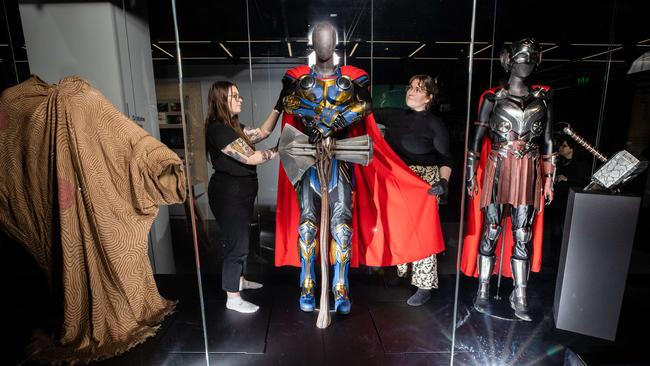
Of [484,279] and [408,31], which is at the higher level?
[408,31]

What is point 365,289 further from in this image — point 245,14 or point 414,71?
point 245,14

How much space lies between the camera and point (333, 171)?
67.6 inches

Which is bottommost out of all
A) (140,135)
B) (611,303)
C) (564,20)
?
(611,303)

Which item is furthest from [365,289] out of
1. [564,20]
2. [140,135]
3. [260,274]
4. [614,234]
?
[564,20]

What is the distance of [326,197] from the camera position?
1.67 meters

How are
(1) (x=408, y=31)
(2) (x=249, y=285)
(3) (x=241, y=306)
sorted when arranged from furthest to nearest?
(2) (x=249, y=285) < (1) (x=408, y=31) < (3) (x=241, y=306)

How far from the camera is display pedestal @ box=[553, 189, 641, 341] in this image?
1.62 m

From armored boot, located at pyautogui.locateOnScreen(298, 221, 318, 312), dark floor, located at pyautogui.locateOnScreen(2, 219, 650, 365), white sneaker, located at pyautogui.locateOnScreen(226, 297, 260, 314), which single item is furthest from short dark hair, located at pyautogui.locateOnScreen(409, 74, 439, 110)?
white sneaker, located at pyautogui.locateOnScreen(226, 297, 260, 314)

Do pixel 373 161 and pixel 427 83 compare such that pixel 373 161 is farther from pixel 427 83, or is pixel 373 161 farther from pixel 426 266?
pixel 426 266

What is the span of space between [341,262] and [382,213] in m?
0.44

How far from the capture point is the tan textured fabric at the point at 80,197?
1.50 metres

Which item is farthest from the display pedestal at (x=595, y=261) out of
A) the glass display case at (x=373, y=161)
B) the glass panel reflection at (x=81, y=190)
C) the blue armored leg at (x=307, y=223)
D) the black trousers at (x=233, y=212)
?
the glass panel reflection at (x=81, y=190)

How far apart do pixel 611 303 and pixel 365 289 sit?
128 centimetres

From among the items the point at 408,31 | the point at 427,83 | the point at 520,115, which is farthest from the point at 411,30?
the point at 520,115
